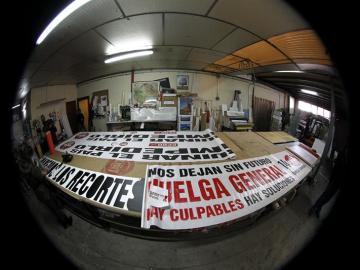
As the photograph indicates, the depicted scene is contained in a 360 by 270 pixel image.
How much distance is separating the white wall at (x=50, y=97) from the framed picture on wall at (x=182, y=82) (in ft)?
1.19

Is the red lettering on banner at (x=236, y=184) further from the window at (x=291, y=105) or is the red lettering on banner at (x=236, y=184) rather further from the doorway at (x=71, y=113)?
the doorway at (x=71, y=113)

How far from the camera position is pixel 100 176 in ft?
1.79

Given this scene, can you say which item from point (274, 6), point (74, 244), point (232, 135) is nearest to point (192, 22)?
point (274, 6)

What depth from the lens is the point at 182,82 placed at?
516 millimetres

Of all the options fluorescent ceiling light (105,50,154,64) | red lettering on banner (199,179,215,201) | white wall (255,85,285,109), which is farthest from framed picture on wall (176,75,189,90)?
red lettering on banner (199,179,215,201)

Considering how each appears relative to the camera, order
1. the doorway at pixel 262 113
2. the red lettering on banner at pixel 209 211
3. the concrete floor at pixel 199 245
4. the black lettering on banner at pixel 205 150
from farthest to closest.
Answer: the black lettering on banner at pixel 205 150 < the doorway at pixel 262 113 < the red lettering on banner at pixel 209 211 < the concrete floor at pixel 199 245

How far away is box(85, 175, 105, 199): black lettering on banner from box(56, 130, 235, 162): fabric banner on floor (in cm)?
10

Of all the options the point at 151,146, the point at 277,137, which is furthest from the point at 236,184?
the point at 151,146

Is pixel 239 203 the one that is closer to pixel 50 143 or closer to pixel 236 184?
pixel 236 184

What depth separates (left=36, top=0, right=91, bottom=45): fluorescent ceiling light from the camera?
0.34 m

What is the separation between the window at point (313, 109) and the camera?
1.19 ft

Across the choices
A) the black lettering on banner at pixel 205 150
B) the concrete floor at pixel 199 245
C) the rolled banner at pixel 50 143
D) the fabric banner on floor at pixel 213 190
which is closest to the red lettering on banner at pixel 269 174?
the fabric banner on floor at pixel 213 190

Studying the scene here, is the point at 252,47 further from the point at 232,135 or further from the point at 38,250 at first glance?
the point at 38,250

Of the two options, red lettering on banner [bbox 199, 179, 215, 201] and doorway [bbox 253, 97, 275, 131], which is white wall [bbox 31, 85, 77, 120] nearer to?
red lettering on banner [bbox 199, 179, 215, 201]
